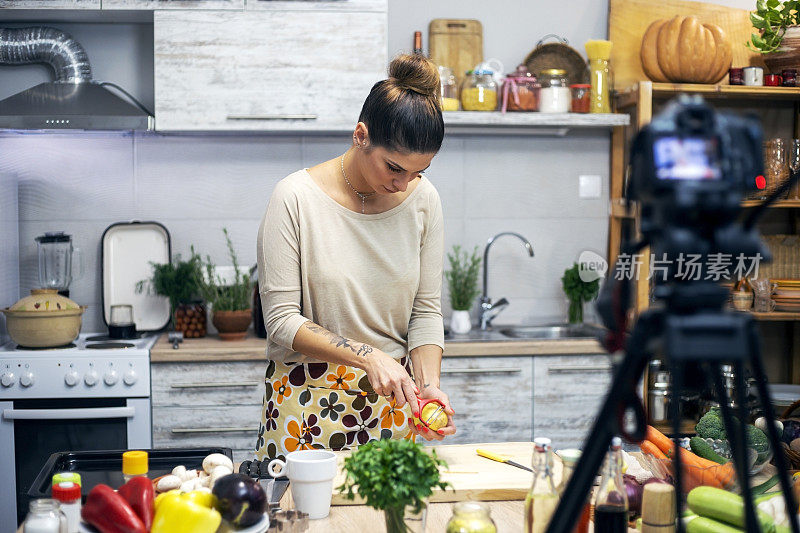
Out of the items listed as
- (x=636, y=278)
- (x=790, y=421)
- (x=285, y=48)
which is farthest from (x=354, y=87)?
(x=790, y=421)

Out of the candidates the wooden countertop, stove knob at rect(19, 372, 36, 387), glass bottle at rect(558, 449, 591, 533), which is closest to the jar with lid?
the wooden countertop

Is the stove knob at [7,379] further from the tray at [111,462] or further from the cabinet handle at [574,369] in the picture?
the cabinet handle at [574,369]

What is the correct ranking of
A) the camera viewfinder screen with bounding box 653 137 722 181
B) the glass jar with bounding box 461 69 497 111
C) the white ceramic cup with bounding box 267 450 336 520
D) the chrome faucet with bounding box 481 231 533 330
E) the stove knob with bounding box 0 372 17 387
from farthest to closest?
the chrome faucet with bounding box 481 231 533 330
the glass jar with bounding box 461 69 497 111
the stove knob with bounding box 0 372 17 387
the white ceramic cup with bounding box 267 450 336 520
the camera viewfinder screen with bounding box 653 137 722 181

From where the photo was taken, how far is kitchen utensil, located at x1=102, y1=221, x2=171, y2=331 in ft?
11.1

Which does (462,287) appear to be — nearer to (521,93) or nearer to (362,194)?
(521,93)

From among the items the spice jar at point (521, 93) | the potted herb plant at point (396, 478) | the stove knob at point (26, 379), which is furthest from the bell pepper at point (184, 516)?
the spice jar at point (521, 93)

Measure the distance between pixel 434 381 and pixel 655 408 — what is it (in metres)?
1.76

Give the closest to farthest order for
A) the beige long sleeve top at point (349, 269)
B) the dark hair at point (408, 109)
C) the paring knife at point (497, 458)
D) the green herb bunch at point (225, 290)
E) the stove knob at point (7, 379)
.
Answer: the paring knife at point (497, 458) → the dark hair at point (408, 109) → the beige long sleeve top at point (349, 269) → the stove knob at point (7, 379) → the green herb bunch at point (225, 290)

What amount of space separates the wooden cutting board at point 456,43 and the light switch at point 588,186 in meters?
0.71

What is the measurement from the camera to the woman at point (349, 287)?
1760 mm

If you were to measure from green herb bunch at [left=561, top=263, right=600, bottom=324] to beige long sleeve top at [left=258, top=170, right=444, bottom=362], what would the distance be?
5.29 ft

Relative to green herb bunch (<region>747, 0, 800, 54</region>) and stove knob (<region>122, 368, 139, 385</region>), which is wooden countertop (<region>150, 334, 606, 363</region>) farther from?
green herb bunch (<region>747, 0, 800, 54</region>)

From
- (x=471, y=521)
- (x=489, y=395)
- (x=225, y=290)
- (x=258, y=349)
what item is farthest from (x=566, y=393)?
(x=471, y=521)

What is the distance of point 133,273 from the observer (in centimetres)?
339
